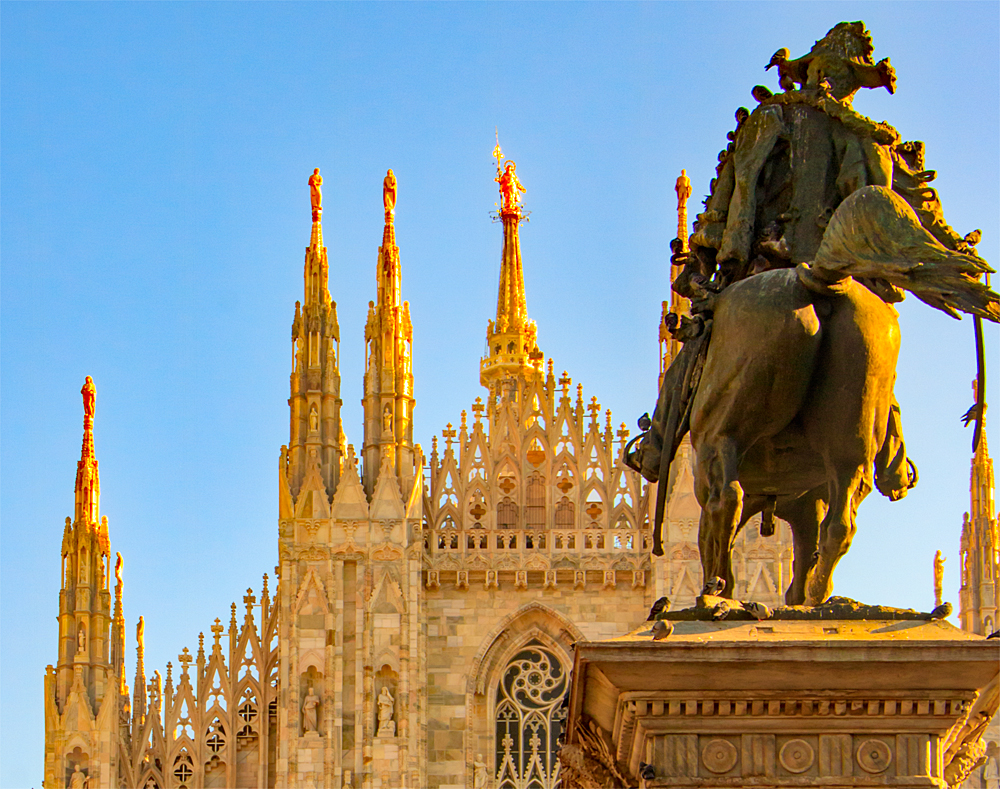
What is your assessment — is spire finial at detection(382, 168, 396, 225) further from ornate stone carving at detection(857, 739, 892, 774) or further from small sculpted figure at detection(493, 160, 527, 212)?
ornate stone carving at detection(857, 739, 892, 774)

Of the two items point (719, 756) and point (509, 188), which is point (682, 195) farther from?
point (719, 756)

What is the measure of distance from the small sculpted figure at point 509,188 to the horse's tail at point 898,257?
31.5 m

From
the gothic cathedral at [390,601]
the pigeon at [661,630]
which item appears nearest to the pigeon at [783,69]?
the pigeon at [661,630]

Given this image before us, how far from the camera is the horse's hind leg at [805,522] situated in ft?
20.7

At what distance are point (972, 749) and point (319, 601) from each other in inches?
912

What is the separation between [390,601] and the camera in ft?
95.3

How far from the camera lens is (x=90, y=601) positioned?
29.6 meters

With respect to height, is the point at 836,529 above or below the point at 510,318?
below

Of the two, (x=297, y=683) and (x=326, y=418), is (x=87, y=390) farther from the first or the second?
(x=297, y=683)

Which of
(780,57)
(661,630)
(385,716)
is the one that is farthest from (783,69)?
(385,716)

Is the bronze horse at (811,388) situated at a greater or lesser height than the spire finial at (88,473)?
lesser

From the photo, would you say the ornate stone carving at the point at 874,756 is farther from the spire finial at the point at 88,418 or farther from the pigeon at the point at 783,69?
the spire finial at the point at 88,418

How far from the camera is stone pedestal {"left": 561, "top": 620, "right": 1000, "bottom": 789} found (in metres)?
5.39

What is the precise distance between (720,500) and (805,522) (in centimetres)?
48
